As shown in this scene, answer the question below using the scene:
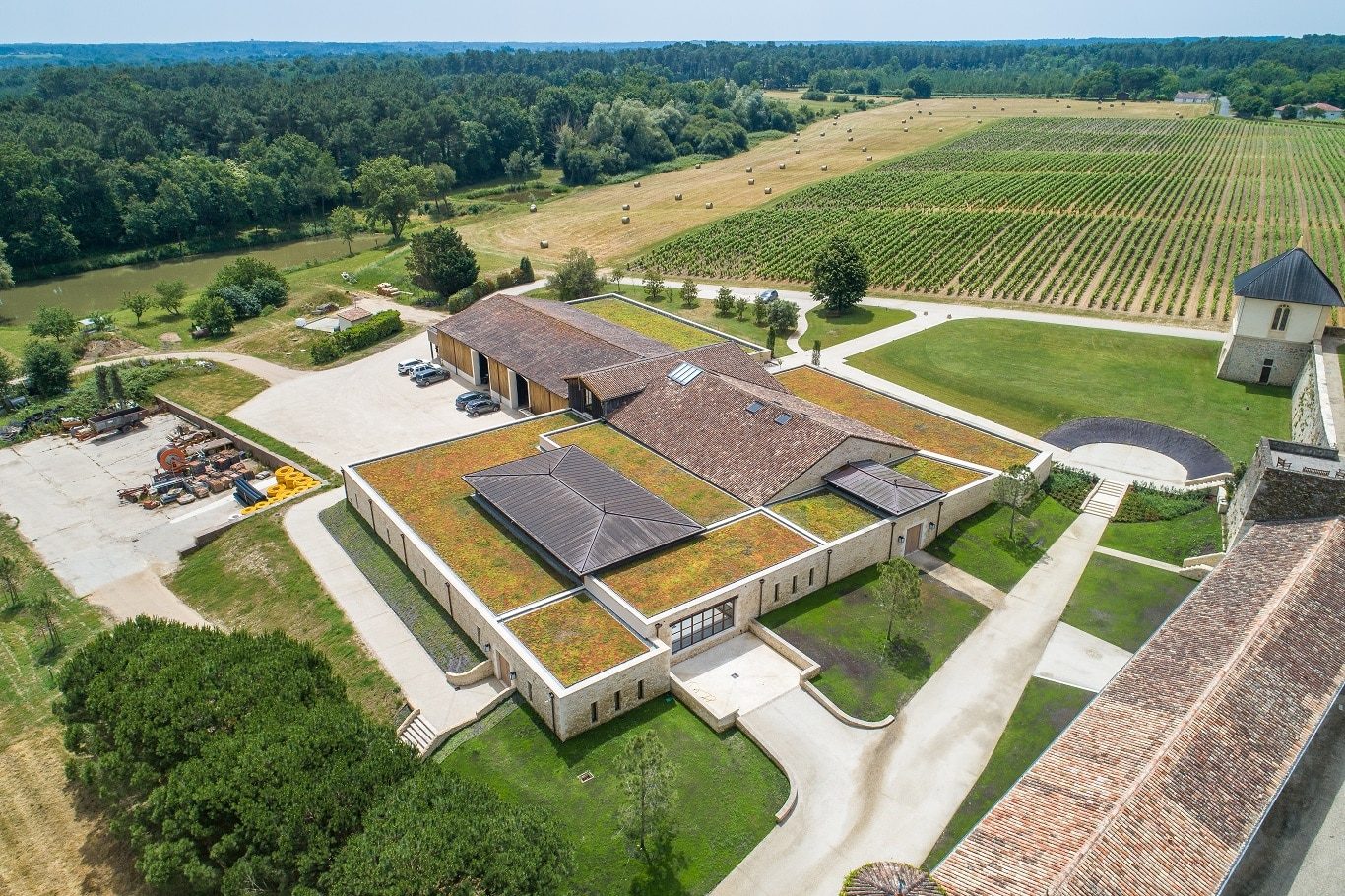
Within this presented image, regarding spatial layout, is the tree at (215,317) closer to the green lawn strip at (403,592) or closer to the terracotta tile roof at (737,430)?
the green lawn strip at (403,592)

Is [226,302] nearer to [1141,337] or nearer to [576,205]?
[576,205]

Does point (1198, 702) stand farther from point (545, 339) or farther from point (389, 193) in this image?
point (389, 193)

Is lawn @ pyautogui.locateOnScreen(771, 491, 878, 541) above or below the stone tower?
below

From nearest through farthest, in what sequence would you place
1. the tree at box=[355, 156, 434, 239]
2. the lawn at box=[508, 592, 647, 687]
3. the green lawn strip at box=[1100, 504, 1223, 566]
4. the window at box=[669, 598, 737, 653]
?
the lawn at box=[508, 592, 647, 687]
the window at box=[669, 598, 737, 653]
the green lawn strip at box=[1100, 504, 1223, 566]
the tree at box=[355, 156, 434, 239]

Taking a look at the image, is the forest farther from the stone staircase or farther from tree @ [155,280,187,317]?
the stone staircase

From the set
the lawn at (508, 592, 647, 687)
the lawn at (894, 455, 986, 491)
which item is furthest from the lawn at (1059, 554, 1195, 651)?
the lawn at (508, 592, 647, 687)

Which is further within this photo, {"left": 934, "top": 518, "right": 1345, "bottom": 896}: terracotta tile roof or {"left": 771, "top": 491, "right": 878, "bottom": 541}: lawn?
{"left": 771, "top": 491, "right": 878, "bottom": 541}: lawn
